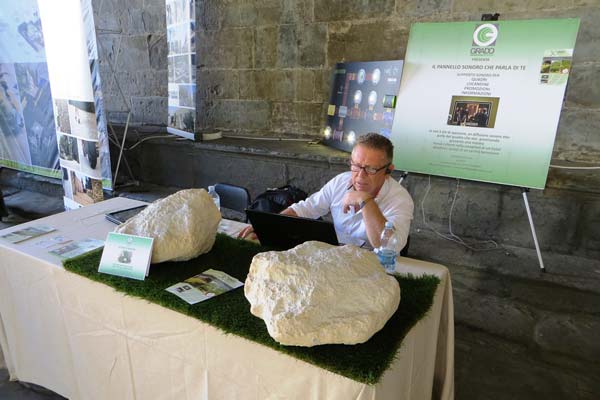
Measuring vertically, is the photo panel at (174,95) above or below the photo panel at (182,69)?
below

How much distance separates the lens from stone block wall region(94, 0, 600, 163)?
3010 millimetres

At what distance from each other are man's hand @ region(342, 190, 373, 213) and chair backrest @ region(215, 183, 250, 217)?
74 cm

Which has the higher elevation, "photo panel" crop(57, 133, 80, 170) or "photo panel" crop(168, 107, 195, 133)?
"photo panel" crop(168, 107, 195, 133)

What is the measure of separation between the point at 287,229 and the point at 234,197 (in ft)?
3.35

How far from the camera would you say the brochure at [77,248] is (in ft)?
4.93

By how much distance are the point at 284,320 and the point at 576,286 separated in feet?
Result: 8.08

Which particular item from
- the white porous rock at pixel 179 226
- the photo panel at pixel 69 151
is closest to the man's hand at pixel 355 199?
the white porous rock at pixel 179 226

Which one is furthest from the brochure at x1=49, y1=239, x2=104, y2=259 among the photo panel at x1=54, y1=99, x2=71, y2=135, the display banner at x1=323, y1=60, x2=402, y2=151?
the photo panel at x1=54, y1=99, x2=71, y2=135

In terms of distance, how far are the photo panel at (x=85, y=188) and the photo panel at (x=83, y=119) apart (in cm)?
40

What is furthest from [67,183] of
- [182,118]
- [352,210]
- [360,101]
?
[352,210]

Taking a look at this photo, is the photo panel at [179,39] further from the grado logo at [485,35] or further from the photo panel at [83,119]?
the grado logo at [485,35]

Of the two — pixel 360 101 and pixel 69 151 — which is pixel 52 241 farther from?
pixel 360 101

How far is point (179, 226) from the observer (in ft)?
4.53

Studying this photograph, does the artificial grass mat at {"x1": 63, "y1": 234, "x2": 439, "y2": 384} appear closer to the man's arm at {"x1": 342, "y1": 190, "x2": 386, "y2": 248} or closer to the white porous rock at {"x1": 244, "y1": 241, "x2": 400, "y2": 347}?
the white porous rock at {"x1": 244, "y1": 241, "x2": 400, "y2": 347}
